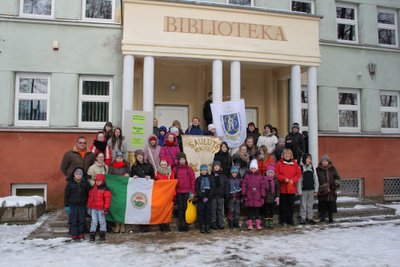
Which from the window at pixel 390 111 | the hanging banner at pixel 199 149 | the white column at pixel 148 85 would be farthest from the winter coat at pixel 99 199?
the window at pixel 390 111

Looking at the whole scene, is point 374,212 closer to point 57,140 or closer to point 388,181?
point 388,181

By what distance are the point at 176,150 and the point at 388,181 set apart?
30.4 feet

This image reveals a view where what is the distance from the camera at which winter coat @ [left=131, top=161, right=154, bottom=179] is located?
27.0 feet

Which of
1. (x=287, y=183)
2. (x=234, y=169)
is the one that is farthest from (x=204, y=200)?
(x=287, y=183)

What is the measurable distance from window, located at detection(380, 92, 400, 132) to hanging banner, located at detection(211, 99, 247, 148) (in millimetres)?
7351

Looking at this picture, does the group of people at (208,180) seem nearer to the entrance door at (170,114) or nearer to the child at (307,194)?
the child at (307,194)

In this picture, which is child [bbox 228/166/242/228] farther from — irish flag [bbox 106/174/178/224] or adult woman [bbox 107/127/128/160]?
adult woman [bbox 107/127/128/160]

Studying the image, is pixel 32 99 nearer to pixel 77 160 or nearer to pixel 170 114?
pixel 170 114

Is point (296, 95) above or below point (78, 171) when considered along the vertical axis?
above

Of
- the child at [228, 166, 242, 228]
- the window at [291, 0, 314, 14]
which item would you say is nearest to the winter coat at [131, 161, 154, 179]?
the child at [228, 166, 242, 228]

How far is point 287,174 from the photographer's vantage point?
8797mm

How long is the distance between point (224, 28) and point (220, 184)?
182 inches

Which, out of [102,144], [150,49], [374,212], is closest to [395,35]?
[374,212]

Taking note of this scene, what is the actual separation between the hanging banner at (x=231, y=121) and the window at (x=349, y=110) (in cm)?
565
